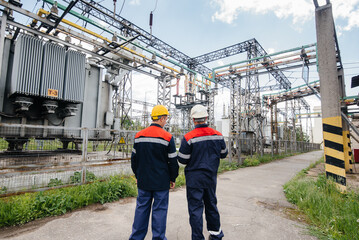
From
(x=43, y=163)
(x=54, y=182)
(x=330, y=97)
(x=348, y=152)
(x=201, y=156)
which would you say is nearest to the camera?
(x=201, y=156)

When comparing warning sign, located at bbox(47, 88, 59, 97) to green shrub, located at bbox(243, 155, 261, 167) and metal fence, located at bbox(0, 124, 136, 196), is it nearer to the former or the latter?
metal fence, located at bbox(0, 124, 136, 196)

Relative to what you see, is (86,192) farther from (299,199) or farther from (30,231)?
(299,199)

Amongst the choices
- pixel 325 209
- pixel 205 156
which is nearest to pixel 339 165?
pixel 325 209

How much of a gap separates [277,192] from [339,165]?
1.72m

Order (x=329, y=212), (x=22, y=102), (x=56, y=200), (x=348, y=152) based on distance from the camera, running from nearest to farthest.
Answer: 1. (x=329, y=212)
2. (x=56, y=200)
3. (x=22, y=102)
4. (x=348, y=152)

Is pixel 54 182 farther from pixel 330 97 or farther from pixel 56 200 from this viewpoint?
pixel 330 97

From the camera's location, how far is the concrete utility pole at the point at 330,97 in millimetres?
4629

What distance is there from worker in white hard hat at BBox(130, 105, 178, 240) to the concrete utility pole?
4.62 m

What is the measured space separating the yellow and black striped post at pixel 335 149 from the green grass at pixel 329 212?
0.31 m

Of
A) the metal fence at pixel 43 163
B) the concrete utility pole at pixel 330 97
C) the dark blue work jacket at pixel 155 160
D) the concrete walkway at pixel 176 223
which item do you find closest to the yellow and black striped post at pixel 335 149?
the concrete utility pole at pixel 330 97

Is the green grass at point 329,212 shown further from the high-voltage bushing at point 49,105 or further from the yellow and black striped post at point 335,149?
the high-voltage bushing at point 49,105

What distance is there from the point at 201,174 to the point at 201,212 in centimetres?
52

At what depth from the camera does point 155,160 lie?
2521mm

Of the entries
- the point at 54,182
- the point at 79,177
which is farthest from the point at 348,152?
the point at 54,182
